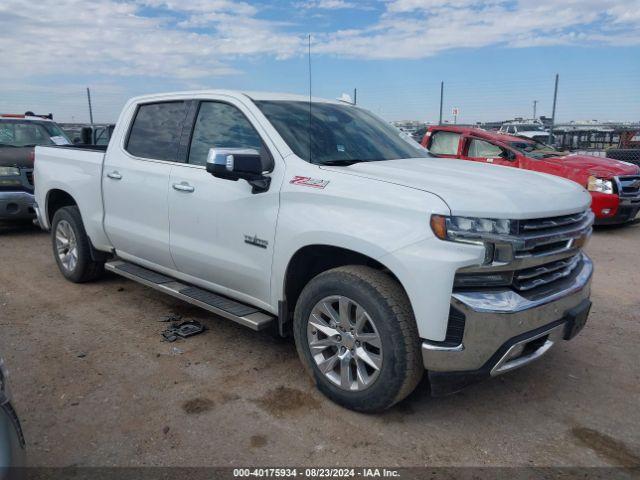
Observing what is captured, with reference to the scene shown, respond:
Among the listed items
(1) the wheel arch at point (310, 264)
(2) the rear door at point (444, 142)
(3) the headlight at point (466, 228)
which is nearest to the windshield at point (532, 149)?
(2) the rear door at point (444, 142)

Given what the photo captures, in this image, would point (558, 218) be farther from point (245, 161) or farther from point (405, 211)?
point (245, 161)

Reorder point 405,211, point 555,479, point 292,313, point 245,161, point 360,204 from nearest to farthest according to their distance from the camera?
point 555,479, point 405,211, point 360,204, point 245,161, point 292,313

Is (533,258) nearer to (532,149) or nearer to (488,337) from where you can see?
(488,337)

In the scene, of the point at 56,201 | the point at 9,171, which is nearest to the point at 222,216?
the point at 56,201

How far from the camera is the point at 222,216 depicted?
3729mm

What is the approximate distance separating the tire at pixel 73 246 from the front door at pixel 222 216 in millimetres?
1660

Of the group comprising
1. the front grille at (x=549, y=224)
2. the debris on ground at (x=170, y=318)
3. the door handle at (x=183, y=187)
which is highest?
the door handle at (x=183, y=187)

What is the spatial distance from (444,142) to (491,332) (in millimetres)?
7253

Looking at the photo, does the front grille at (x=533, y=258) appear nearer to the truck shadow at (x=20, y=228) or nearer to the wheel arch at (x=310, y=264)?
the wheel arch at (x=310, y=264)

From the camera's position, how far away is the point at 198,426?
304 cm

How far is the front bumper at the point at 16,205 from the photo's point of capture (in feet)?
25.5

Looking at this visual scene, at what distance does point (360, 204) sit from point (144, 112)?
2669 millimetres

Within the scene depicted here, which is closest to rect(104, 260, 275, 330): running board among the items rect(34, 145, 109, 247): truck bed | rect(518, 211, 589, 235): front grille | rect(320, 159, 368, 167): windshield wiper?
rect(34, 145, 109, 247): truck bed

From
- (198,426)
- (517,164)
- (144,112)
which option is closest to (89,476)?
(198,426)
